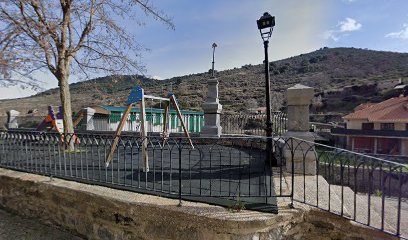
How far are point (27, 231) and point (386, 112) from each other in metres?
39.1

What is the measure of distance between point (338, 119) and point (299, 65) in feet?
97.7

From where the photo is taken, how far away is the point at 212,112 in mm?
8297

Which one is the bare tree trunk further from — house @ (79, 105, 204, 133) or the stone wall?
house @ (79, 105, 204, 133)

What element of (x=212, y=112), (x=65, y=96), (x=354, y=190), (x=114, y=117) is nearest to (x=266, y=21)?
(x=212, y=112)

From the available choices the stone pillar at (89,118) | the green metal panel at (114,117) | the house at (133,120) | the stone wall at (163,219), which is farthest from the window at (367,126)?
the stone wall at (163,219)

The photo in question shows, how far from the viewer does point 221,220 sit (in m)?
2.55

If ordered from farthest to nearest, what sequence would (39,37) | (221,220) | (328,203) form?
(39,37) < (328,203) < (221,220)

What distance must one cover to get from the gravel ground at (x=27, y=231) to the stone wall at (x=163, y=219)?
0.48 ft

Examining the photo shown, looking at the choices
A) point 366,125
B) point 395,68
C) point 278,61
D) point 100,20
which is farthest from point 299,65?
point 100,20

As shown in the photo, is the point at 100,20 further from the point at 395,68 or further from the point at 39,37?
the point at 395,68

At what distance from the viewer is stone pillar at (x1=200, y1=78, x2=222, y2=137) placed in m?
8.20

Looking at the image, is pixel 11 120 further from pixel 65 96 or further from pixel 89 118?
pixel 65 96

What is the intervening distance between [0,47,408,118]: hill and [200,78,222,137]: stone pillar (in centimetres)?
2380

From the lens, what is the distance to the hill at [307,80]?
38.6 m
